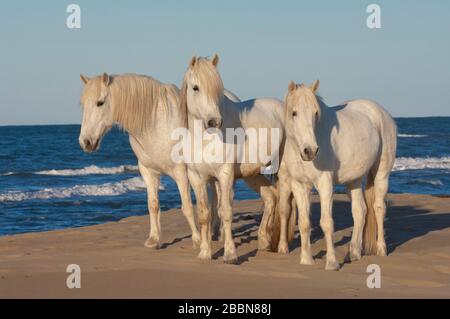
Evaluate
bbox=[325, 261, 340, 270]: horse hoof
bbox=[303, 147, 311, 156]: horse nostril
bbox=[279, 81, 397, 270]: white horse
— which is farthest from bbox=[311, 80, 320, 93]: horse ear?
bbox=[325, 261, 340, 270]: horse hoof

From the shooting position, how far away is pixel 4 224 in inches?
553

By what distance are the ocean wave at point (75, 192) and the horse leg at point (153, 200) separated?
1103 cm

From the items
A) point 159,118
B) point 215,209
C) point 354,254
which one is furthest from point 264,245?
point 159,118

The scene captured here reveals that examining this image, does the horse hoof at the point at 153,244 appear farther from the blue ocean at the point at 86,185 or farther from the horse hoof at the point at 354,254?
the blue ocean at the point at 86,185

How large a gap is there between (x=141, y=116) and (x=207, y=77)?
1162mm

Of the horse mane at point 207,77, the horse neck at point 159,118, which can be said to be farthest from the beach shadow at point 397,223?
the horse mane at point 207,77

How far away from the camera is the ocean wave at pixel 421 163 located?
3001 centimetres

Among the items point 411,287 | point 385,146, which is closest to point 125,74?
point 385,146

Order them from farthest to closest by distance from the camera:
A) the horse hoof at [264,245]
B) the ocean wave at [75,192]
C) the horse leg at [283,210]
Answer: the ocean wave at [75,192] < the horse hoof at [264,245] < the horse leg at [283,210]

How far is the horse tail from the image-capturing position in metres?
8.63

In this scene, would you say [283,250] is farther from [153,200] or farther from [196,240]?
[153,200]

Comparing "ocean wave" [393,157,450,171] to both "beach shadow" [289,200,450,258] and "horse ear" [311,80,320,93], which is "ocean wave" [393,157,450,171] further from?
"horse ear" [311,80,320,93]

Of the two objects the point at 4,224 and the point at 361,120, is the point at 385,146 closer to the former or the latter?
the point at 361,120

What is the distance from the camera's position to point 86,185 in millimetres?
23359
